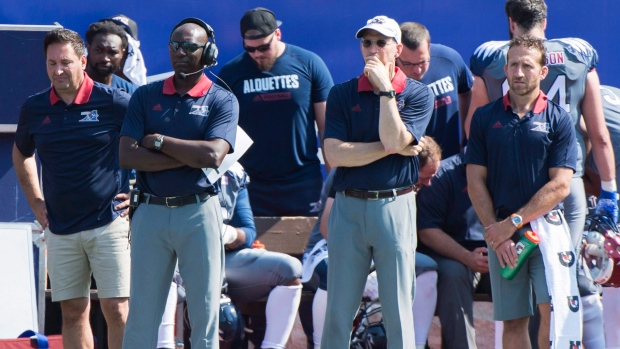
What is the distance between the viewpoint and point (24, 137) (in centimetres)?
540

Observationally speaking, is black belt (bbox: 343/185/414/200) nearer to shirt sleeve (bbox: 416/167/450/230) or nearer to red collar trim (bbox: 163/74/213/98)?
red collar trim (bbox: 163/74/213/98)

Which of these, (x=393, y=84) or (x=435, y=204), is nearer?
(x=393, y=84)

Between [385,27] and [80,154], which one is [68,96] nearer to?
[80,154]

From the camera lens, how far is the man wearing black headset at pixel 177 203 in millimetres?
4723

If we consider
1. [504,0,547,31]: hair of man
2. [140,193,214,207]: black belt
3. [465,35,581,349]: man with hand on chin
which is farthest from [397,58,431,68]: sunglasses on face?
[140,193,214,207]: black belt

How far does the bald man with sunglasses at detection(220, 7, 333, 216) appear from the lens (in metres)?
6.40

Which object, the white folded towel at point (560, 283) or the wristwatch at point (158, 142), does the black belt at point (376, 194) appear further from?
the wristwatch at point (158, 142)

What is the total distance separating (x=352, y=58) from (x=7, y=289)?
8.95 feet

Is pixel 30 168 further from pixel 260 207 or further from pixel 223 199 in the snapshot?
pixel 260 207

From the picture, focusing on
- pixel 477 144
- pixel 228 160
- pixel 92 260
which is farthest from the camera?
pixel 92 260

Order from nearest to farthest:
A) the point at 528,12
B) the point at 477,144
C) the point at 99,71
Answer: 1. the point at 477,144
2. the point at 528,12
3. the point at 99,71

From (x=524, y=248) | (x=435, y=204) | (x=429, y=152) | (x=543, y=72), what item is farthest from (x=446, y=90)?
(x=524, y=248)

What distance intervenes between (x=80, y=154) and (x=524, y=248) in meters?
2.27

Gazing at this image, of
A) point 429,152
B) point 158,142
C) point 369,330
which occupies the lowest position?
point 369,330
